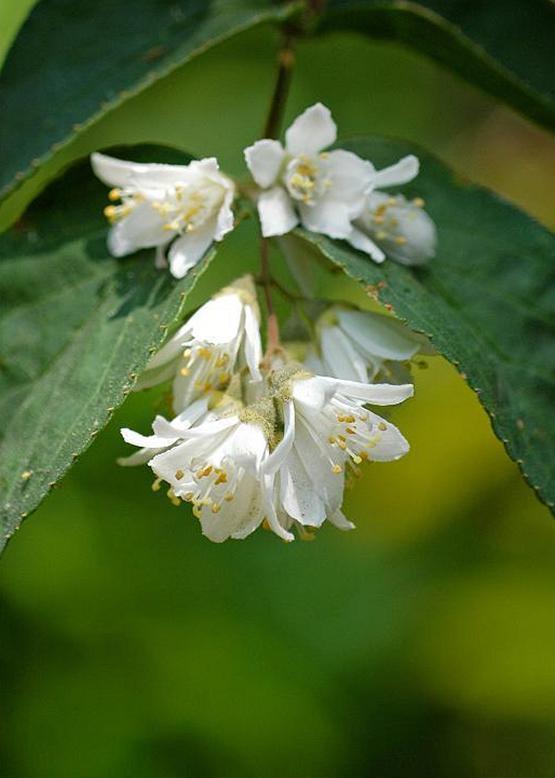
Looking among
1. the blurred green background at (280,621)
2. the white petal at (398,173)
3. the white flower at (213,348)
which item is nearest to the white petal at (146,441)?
the white flower at (213,348)

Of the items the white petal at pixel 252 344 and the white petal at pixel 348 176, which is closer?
the white petal at pixel 252 344

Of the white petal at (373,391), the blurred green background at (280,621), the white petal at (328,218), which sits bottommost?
the blurred green background at (280,621)

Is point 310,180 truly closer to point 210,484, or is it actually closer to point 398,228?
point 398,228

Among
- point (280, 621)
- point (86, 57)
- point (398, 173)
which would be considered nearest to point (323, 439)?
point (398, 173)

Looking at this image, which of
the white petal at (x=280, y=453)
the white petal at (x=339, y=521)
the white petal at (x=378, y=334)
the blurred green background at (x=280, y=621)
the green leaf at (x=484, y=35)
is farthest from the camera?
the blurred green background at (x=280, y=621)

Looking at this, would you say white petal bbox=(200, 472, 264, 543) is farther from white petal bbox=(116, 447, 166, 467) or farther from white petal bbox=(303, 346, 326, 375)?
white petal bbox=(303, 346, 326, 375)

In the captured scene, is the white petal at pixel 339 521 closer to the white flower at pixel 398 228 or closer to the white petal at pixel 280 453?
the white petal at pixel 280 453
